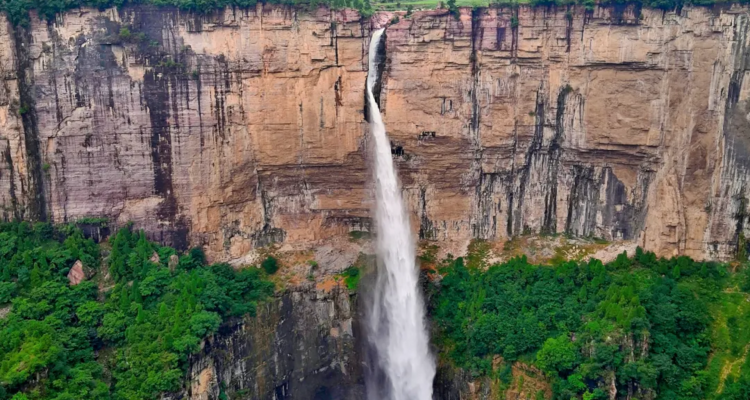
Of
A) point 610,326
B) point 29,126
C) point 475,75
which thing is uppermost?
point 475,75

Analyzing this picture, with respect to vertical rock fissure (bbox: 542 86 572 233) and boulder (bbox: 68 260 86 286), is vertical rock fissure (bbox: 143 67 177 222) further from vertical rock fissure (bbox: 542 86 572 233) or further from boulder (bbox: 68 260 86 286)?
vertical rock fissure (bbox: 542 86 572 233)

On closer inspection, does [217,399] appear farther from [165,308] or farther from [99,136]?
[99,136]

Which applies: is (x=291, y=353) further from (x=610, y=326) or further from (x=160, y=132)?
(x=610, y=326)

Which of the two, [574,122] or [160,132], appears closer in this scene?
[160,132]

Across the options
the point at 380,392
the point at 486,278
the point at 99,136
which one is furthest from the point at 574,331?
the point at 99,136

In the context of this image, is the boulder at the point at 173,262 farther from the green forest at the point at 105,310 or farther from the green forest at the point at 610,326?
the green forest at the point at 610,326

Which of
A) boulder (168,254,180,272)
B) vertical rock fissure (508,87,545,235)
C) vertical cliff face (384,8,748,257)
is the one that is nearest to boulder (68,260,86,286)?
boulder (168,254,180,272)

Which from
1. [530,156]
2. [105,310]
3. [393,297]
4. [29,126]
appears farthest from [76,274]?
[530,156]
